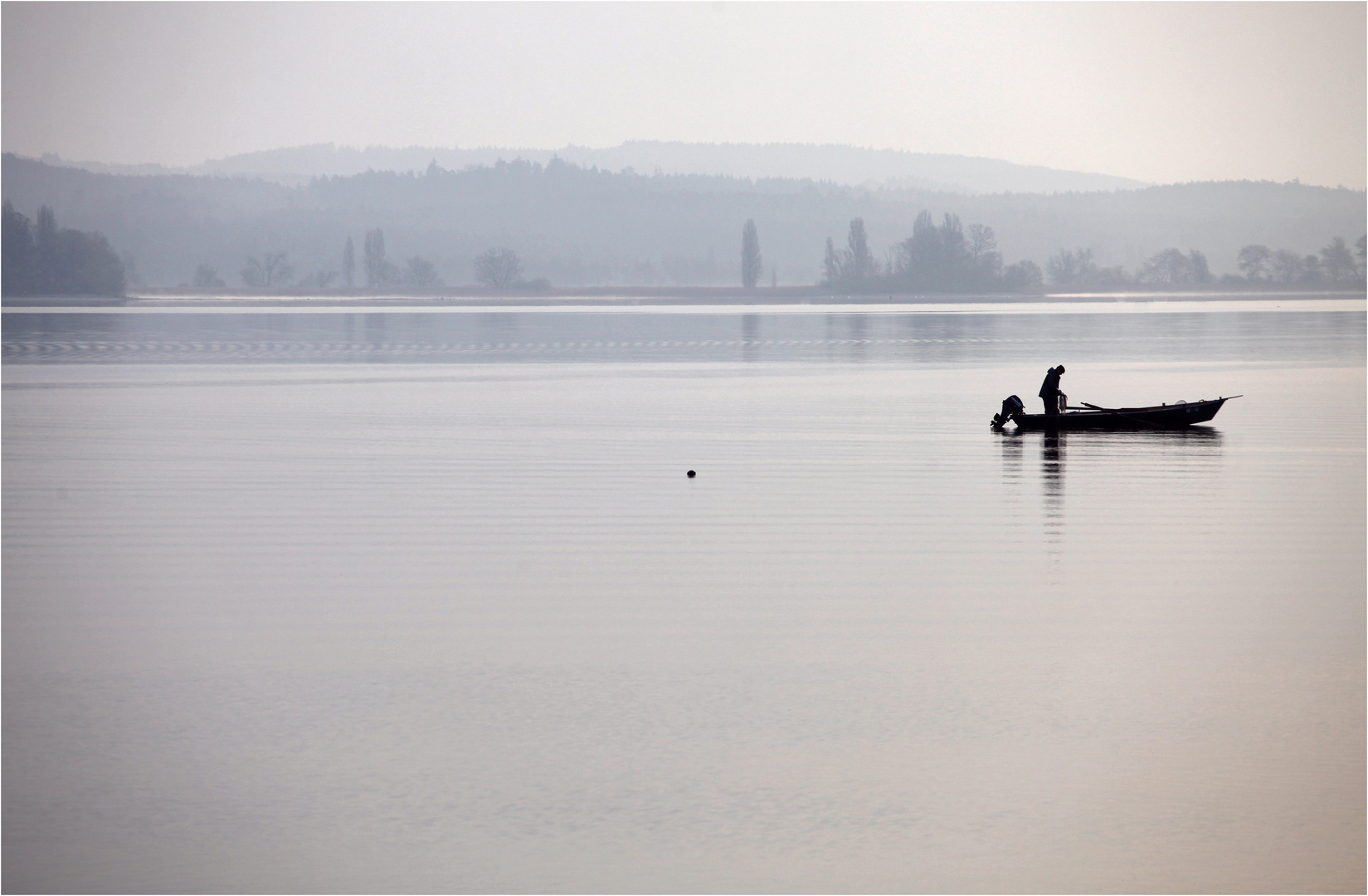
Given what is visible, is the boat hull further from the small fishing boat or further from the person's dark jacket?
the person's dark jacket

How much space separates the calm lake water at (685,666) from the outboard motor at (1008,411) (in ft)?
8.08

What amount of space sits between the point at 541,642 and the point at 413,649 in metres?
1.21

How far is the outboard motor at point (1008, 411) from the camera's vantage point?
36.5m

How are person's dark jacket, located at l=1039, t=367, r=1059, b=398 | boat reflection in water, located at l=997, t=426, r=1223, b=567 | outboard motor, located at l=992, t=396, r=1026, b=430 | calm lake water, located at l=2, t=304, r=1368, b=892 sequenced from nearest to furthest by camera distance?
calm lake water, located at l=2, t=304, r=1368, b=892 → boat reflection in water, located at l=997, t=426, r=1223, b=567 → person's dark jacket, located at l=1039, t=367, r=1059, b=398 → outboard motor, located at l=992, t=396, r=1026, b=430

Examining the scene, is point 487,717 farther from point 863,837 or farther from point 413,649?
point 863,837

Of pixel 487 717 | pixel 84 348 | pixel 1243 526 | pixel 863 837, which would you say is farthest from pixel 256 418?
pixel 84 348

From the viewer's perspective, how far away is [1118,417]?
1433 inches

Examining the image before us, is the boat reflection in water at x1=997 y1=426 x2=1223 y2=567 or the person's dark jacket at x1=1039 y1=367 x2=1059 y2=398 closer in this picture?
the boat reflection in water at x1=997 y1=426 x2=1223 y2=567

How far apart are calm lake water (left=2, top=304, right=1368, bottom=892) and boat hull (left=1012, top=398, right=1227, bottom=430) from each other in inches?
75.2

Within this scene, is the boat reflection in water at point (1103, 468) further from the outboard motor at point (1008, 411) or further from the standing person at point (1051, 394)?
the standing person at point (1051, 394)

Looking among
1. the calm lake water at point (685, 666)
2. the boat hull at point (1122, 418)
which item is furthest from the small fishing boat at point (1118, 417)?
the calm lake water at point (685, 666)

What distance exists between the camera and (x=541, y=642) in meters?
15.0

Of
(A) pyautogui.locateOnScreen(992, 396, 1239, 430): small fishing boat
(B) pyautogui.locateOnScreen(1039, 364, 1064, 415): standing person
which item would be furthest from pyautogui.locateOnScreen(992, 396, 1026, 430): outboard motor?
(B) pyautogui.locateOnScreen(1039, 364, 1064, 415): standing person

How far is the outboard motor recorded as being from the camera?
3650 centimetres
